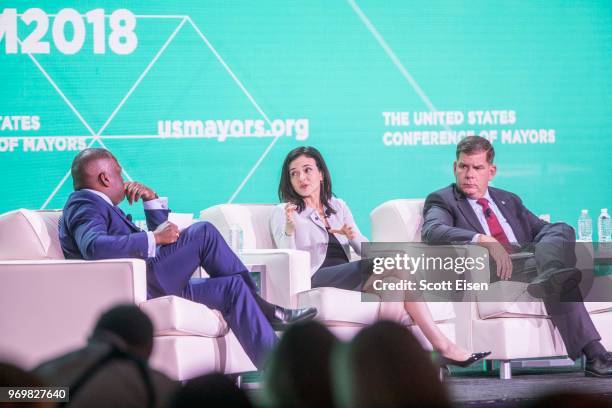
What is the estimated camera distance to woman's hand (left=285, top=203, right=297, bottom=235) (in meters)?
4.47

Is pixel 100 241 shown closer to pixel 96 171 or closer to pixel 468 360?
pixel 96 171

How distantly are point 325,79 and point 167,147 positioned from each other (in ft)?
3.46

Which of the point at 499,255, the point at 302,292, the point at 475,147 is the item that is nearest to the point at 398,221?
the point at 475,147

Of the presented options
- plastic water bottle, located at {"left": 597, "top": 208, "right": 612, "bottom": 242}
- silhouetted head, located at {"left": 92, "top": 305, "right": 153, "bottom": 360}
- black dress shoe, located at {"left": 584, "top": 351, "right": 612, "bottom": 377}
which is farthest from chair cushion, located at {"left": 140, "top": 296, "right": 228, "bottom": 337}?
plastic water bottle, located at {"left": 597, "top": 208, "right": 612, "bottom": 242}

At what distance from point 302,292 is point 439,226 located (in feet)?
2.72

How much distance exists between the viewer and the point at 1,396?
2.69ft

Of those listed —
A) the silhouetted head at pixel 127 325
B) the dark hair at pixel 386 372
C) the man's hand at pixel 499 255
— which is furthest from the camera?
the man's hand at pixel 499 255

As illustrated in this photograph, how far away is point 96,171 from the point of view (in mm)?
3879

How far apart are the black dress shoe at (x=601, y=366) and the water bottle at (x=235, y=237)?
1751 mm

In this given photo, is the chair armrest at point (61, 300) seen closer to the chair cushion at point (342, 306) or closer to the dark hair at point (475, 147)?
the chair cushion at point (342, 306)

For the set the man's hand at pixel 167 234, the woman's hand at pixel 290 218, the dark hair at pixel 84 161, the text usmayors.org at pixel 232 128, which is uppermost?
the text usmayors.org at pixel 232 128

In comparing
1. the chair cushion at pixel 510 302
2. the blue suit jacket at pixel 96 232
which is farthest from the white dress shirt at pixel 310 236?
the blue suit jacket at pixel 96 232

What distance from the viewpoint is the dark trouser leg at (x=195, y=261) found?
12.3 ft

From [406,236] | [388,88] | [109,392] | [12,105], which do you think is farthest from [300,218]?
[109,392]
